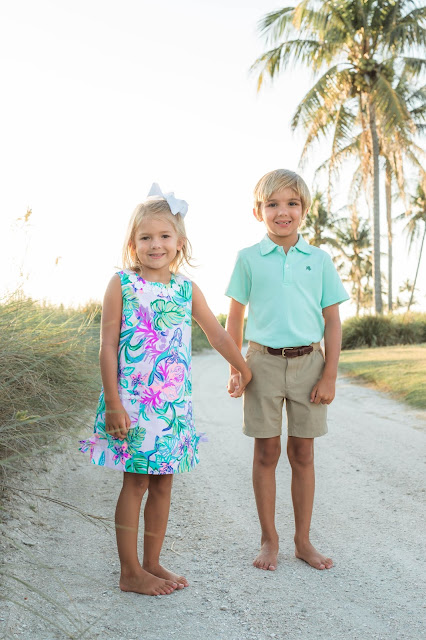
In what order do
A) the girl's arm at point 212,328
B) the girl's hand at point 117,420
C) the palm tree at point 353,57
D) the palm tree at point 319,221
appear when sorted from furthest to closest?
the palm tree at point 319,221 → the palm tree at point 353,57 → the girl's arm at point 212,328 → the girl's hand at point 117,420

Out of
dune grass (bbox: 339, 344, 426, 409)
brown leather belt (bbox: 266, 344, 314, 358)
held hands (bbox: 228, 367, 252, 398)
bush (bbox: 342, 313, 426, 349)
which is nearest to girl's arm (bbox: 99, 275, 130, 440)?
held hands (bbox: 228, 367, 252, 398)

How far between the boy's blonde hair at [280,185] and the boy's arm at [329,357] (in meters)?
0.52

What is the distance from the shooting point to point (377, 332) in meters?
19.7

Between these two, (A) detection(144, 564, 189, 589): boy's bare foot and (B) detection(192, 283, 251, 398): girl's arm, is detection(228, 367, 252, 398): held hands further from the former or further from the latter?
(A) detection(144, 564, 189, 589): boy's bare foot

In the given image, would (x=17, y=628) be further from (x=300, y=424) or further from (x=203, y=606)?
(x=300, y=424)

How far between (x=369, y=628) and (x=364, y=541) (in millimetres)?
902

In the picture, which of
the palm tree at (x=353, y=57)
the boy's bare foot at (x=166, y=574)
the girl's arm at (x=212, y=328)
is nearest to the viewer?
the boy's bare foot at (x=166, y=574)

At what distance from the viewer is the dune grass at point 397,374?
789 cm

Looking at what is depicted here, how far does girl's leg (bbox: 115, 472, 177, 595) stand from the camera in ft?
8.09

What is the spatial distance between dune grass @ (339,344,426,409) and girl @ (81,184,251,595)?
5.25 m

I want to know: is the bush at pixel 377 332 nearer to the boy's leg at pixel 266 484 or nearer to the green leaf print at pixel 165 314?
the boy's leg at pixel 266 484

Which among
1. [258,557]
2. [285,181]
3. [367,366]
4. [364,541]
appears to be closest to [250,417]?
[258,557]

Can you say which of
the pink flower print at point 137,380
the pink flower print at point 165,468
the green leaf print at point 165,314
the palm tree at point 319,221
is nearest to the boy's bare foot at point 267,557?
the pink flower print at point 165,468

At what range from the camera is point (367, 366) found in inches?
445
